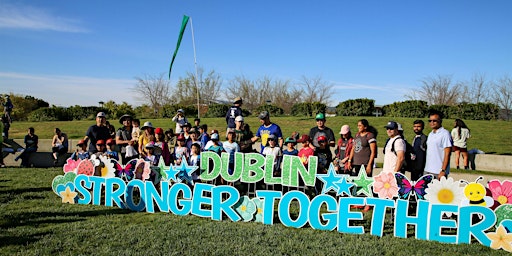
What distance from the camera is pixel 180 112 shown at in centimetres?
1143

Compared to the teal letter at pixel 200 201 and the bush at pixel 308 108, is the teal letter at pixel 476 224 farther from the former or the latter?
the bush at pixel 308 108

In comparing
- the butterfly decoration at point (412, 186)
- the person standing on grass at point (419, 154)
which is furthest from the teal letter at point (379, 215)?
the person standing on grass at point (419, 154)

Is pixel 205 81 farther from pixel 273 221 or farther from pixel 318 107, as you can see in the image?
pixel 273 221

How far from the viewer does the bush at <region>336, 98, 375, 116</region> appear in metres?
23.4

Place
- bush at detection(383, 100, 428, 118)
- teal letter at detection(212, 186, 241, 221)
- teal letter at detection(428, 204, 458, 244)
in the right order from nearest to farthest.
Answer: teal letter at detection(428, 204, 458, 244), teal letter at detection(212, 186, 241, 221), bush at detection(383, 100, 428, 118)

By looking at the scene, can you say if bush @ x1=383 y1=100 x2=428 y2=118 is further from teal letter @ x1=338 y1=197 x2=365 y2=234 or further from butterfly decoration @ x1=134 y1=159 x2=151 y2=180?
butterfly decoration @ x1=134 y1=159 x2=151 y2=180

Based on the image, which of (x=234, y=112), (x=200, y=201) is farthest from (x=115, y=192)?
(x=234, y=112)

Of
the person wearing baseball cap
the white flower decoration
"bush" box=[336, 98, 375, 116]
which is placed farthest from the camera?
"bush" box=[336, 98, 375, 116]

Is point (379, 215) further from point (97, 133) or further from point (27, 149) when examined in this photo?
point (27, 149)

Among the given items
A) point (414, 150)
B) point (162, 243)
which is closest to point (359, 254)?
point (162, 243)

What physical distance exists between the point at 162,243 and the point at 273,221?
1702 mm

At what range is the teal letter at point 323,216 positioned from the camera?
5289 mm

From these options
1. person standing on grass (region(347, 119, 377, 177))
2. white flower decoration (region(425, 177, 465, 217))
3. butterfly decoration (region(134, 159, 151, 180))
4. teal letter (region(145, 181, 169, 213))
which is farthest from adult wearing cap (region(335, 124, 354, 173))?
butterfly decoration (region(134, 159, 151, 180))

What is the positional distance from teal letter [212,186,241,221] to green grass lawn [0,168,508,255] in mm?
151
